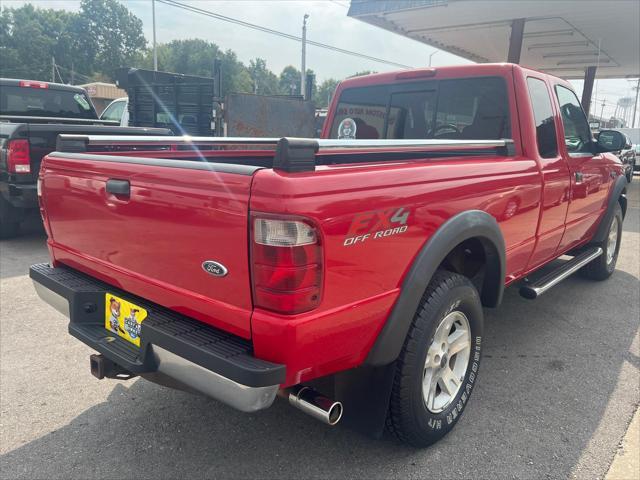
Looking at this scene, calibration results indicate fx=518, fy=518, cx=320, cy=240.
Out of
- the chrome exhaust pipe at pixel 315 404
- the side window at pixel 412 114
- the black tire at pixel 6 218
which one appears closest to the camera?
the chrome exhaust pipe at pixel 315 404

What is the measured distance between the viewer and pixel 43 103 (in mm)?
8250

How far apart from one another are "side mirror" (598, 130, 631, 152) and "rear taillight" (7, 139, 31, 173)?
18.6 ft

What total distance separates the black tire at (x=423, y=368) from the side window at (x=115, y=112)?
11740 millimetres

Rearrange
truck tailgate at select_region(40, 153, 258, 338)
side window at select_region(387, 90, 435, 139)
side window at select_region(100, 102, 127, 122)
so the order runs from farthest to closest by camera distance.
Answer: side window at select_region(100, 102, 127, 122) → side window at select_region(387, 90, 435, 139) → truck tailgate at select_region(40, 153, 258, 338)

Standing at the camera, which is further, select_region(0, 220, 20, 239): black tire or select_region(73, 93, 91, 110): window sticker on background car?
select_region(73, 93, 91, 110): window sticker on background car

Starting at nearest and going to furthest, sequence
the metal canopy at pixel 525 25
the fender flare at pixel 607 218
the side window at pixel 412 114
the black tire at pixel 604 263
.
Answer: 1. the side window at pixel 412 114
2. the fender flare at pixel 607 218
3. the black tire at pixel 604 263
4. the metal canopy at pixel 525 25

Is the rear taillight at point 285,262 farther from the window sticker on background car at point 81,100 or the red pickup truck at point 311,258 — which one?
the window sticker on background car at point 81,100

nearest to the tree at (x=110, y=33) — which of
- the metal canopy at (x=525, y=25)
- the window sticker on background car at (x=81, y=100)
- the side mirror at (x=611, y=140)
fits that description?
the metal canopy at (x=525, y=25)

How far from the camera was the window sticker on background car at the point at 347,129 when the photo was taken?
4.16 metres

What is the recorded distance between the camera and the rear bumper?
5.94 feet

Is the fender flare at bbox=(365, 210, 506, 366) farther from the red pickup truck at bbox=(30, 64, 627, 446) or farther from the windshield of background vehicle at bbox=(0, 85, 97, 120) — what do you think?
the windshield of background vehicle at bbox=(0, 85, 97, 120)

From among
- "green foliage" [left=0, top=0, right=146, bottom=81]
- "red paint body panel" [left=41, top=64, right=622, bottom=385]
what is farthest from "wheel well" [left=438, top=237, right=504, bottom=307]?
"green foliage" [left=0, top=0, right=146, bottom=81]

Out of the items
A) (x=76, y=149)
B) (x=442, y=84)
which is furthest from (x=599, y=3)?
(x=76, y=149)

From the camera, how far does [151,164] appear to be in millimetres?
2129
